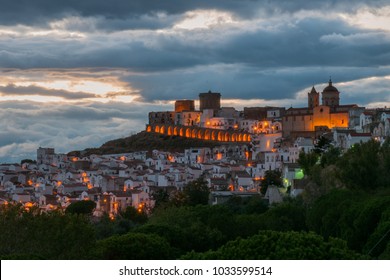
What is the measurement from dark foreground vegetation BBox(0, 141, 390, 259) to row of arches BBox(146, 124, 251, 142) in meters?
63.1

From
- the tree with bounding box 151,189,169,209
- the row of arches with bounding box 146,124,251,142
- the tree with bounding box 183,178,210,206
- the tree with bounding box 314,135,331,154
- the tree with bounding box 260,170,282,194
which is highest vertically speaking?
the row of arches with bounding box 146,124,251,142

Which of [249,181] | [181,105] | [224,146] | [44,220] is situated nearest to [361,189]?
[44,220]

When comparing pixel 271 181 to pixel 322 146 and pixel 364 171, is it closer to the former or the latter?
pixel 322 146

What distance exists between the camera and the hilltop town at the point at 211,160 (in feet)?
238

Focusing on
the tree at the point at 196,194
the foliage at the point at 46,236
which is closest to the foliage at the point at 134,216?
the tree at the point at 196,194

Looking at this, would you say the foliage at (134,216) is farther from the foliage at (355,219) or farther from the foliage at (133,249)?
the foliage at (133,249)

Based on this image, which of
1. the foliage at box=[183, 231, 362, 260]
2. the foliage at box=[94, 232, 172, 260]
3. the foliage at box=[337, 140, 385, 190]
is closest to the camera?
the foliage at box=[183, 231, 362, 260]

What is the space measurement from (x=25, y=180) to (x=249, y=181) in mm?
31990

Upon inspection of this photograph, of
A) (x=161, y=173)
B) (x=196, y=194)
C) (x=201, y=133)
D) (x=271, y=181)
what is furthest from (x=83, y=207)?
(x=201, y=133)

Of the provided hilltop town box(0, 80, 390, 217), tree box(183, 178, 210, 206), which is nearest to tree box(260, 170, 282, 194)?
hilltop town box(0, 80, 390, 217)

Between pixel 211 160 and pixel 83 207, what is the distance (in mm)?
35927

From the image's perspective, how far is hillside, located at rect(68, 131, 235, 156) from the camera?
119 meters

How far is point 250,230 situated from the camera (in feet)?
129

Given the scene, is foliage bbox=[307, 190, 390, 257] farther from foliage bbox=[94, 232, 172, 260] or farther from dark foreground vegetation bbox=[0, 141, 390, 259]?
foliage bbox=[94, 232, 172, 260]
